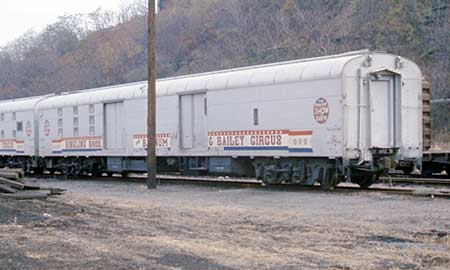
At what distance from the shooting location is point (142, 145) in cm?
2512

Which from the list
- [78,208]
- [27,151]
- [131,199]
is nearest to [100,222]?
[78,208]

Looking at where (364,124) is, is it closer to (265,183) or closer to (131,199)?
(265,183)

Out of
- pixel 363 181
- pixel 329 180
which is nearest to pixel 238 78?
pixel 329 180

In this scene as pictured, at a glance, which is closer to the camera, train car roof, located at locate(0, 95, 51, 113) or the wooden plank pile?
the wooden plank pile

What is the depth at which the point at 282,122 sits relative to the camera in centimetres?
1975

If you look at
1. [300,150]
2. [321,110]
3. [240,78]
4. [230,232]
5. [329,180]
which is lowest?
[230,232]

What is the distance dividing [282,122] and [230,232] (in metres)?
9.05

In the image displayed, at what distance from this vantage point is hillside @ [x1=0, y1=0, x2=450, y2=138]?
4891 centimetres

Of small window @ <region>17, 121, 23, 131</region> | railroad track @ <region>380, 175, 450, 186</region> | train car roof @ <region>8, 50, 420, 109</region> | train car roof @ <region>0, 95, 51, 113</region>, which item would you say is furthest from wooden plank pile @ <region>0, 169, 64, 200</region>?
small window @ <region>17, 121, 23, 131</region>

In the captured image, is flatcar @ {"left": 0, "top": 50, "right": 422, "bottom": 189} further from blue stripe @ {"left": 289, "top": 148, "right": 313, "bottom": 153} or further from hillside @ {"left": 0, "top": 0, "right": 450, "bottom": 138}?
hillside @ {"left": 0, "top": 0, "right": 450, "bottom": 138}

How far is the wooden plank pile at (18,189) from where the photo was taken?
16688mm

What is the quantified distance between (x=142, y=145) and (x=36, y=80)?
7409 centimetres

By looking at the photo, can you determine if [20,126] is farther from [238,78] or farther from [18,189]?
[18,189]

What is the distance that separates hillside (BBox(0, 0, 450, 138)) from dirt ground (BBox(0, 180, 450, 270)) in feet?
77.1
